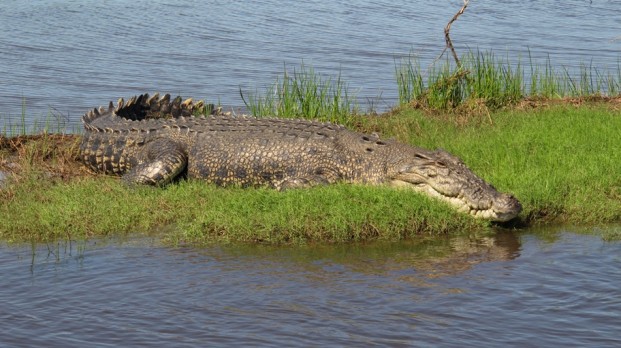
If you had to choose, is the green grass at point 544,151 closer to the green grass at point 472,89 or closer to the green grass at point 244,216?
the green grass at point 472,89

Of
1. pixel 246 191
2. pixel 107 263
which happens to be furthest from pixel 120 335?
pixel 246 191

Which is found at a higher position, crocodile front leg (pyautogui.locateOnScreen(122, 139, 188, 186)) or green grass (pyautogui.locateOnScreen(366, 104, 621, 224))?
green grass (pyautogui.locateOnScreen(366, 104, 621, 224))

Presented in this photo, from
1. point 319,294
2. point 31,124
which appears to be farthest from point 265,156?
point 31,124

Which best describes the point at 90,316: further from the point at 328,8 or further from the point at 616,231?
the point at 328,8

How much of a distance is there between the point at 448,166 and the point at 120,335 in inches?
137

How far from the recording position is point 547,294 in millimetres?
5793

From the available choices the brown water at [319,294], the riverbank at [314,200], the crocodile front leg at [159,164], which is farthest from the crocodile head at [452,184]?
the crocodile front leg at [159,164]

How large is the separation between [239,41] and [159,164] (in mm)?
9852

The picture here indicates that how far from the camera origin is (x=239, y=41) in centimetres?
1808

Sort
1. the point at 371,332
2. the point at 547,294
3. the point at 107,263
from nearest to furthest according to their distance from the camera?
the point at 371,332 → the point at 547,294 → the point at 107,263

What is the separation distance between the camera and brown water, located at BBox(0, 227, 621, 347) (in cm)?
516

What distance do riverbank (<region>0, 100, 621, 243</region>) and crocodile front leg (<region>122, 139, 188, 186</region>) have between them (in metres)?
0.16

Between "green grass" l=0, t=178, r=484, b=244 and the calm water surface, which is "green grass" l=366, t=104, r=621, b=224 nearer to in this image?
"green grass" l=0, t=178, r=484, b=244

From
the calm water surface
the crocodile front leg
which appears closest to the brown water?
the crocodile front leg
